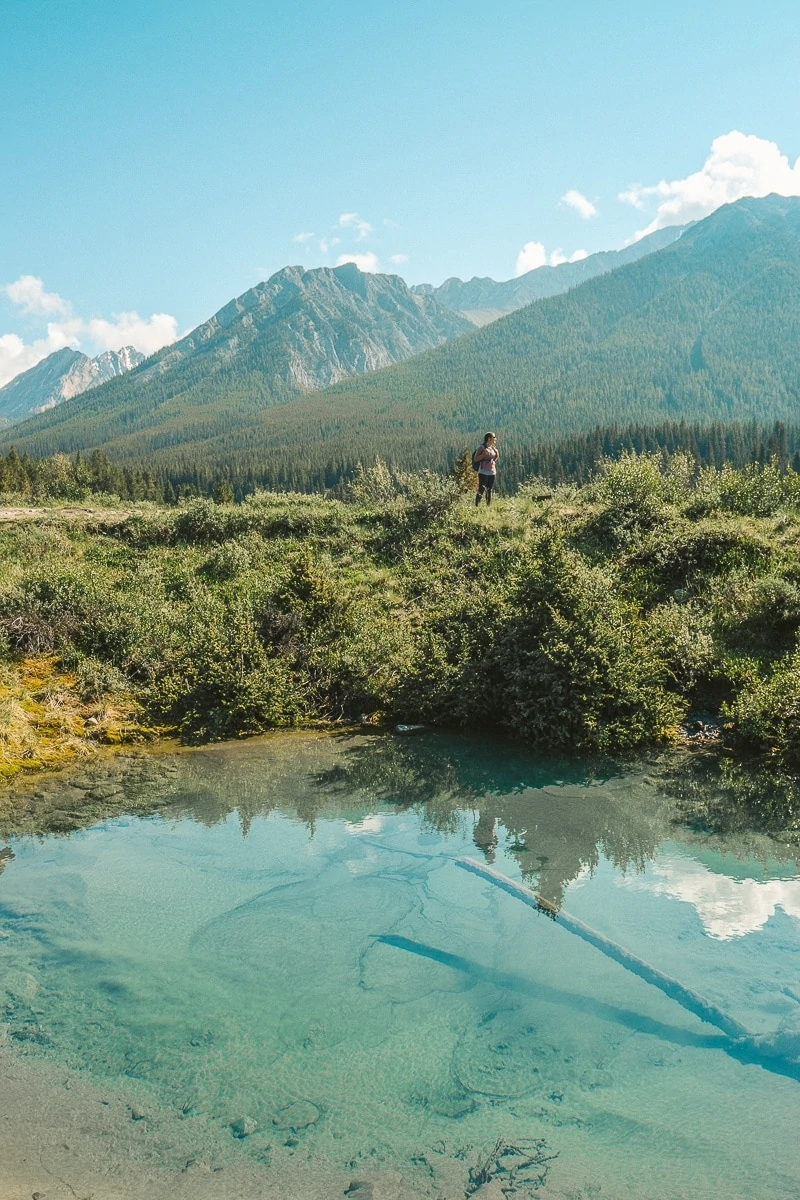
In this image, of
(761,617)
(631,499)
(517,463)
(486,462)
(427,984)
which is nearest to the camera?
(427,984)

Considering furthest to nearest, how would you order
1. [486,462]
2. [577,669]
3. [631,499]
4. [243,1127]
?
[486,462] < [631,499] < [577,669] < [243,1127]

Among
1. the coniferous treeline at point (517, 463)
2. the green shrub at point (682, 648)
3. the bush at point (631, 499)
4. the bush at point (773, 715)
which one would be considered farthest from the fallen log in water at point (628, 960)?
the coniferous treeline at point (517, 463)

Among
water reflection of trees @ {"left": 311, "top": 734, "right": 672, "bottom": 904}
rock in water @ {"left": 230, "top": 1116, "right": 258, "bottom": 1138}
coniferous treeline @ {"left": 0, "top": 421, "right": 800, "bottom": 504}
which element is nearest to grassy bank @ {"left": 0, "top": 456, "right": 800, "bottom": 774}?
water reflection of trees @ {"left": 311, "top": 734, "right": 672, "bottom": 904}

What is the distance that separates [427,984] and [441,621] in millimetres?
10517

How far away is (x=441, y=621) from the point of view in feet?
57.0

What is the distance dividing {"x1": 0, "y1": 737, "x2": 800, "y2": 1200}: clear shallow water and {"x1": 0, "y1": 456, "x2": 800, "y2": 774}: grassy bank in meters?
3.07

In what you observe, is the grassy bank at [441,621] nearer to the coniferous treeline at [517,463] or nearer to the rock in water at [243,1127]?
the rock in water at [243,1127]

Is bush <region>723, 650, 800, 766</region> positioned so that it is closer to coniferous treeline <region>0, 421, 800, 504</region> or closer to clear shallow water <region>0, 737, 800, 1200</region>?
clear shallow water <region>0, 737, 800, 1200</region>

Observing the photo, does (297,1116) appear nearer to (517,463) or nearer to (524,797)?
(524,797)

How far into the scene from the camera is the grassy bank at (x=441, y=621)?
1421 centimetres

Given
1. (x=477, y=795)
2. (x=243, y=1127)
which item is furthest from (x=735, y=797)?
(x=243, y=1127)

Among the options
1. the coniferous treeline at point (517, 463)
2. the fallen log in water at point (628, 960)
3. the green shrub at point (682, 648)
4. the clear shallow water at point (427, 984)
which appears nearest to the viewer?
the clear shallow water at point (427, 984)

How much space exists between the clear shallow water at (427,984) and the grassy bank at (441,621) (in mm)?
3071

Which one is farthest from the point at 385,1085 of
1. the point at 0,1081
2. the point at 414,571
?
the point at 414,571
